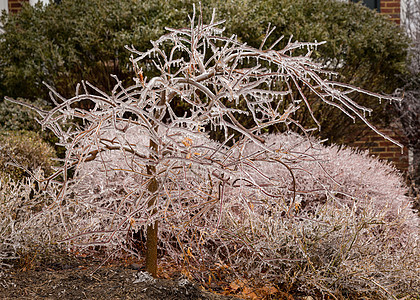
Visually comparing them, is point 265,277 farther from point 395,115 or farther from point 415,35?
point 415,35

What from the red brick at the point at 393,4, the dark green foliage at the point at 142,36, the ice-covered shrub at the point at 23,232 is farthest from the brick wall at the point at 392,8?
the ice-covered shrub at the point at 23,232

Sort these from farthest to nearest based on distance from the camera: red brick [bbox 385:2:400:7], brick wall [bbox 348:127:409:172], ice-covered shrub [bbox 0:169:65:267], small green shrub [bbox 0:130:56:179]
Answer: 1. red brick [bbox 385:2:400:7]
2. brick wall [bbox 348:127:409:172]
3. small green shrub [bbox 0:130:56:179]
4. ice-covered shrub [bbox 0:169:65:267]

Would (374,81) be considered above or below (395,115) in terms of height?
above

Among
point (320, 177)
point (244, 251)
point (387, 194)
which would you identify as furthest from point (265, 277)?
point (387, 194)

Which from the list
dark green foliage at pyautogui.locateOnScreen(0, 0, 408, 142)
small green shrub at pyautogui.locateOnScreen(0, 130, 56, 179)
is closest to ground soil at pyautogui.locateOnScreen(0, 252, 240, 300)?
small green shrub at pyautogui.locateOnScreen(0, 130, 56, 179)

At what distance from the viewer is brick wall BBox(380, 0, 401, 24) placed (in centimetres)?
809

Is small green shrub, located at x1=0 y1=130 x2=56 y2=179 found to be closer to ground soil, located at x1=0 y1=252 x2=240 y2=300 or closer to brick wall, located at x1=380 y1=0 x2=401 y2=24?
ground soil, located at x1=0 y1=252 x2=240 y2=300

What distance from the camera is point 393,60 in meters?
6.80

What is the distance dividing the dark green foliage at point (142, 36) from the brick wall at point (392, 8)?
141 cm

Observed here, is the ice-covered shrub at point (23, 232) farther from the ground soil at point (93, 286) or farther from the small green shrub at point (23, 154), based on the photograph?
the small green shrub at point (23, 154)

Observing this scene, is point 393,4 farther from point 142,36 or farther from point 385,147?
point 142,36

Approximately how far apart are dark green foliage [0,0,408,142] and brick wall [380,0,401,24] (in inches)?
55.5

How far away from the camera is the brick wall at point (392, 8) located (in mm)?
8086

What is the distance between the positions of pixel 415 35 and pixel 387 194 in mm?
5082
